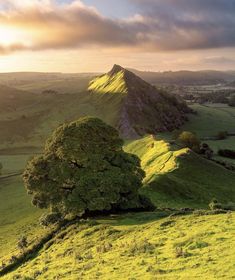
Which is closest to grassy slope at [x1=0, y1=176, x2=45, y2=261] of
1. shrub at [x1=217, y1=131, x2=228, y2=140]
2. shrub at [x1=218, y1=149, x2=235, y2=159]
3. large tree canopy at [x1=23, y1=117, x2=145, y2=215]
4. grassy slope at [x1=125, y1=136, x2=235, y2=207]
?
large tree canopy at [x1=23, y1=117, x2=145, y2=215]

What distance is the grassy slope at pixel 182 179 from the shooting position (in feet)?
222

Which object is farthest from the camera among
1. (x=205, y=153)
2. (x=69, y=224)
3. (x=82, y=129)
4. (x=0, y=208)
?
(x=205, y=153)

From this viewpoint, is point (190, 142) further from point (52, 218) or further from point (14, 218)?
point (52, 218)

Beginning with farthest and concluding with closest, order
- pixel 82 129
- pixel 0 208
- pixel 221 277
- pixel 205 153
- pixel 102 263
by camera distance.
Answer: pixel 205 153 → pixel 0 208 → pixel 82 129 → pixel 102 263 → pixel 221 277

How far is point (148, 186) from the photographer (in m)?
68.3

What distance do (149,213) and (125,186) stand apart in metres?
4.58

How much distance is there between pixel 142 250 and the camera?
34.6 m

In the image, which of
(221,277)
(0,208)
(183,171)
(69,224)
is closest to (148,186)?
(183,171)

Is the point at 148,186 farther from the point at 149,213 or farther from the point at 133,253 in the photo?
the point at 133,253

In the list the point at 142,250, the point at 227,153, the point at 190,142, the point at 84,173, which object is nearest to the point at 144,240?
the point at 142,250

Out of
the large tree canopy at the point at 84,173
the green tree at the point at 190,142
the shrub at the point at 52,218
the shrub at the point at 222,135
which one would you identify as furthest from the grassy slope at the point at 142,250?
the shrub at the point at 222,135

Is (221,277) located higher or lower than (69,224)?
higher

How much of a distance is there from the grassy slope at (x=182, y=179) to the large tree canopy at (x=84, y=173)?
35.0 feet

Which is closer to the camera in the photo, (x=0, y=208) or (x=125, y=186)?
(x=125, y=186)
